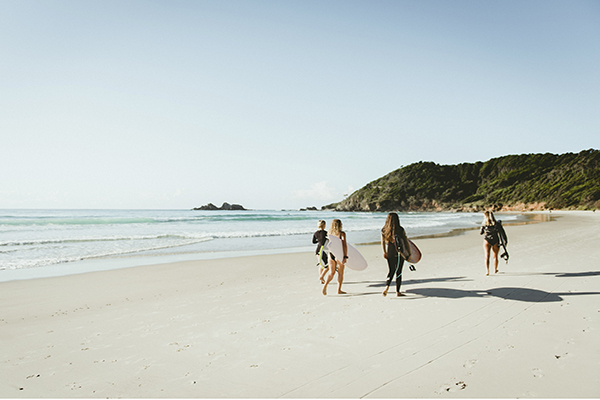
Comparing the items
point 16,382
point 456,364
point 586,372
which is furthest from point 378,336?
point 16,382

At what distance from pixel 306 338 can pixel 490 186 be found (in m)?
133

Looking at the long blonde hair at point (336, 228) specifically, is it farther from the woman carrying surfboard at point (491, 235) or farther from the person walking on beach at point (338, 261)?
the woman carrying surfboard at point (491, 235)

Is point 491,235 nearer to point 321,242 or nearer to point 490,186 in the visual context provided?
point 321,242

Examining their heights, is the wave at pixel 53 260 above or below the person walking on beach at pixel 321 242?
below

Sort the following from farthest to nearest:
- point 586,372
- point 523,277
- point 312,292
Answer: point 523,277 < point 312,292 < point 586,372

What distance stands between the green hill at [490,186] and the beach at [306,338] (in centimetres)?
8972

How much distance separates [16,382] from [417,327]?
16.9ft

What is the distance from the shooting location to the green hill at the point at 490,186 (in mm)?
85312

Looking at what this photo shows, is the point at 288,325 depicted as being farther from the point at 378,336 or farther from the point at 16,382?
the point at 16,382

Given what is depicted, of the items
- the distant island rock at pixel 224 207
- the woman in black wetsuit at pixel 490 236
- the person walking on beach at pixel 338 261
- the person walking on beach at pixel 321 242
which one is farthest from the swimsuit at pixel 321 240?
the distant island rock at pixel 224 207

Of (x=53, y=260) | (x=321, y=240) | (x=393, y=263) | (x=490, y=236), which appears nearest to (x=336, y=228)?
(x=321, y=240)

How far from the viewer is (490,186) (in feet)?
391

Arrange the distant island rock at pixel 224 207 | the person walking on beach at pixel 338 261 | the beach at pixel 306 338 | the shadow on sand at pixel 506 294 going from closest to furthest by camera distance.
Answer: the beach at pixel 306 338 → the shadow on sand at pixel 506 294 → the person walking on beach at pixel 338 261 → the distant island rock at pixel 224 207

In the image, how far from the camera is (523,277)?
27.6 ft
